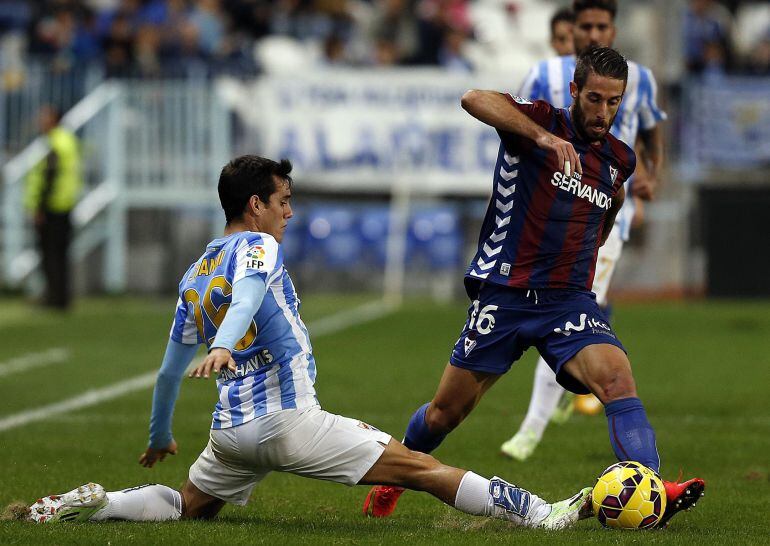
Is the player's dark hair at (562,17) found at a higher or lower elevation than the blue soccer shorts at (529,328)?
higher

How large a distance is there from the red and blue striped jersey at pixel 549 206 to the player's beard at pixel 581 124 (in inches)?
1.2

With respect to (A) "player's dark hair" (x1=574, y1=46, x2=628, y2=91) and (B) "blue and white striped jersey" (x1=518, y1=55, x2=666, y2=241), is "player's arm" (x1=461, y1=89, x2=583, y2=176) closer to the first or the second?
(A) "player's dark hair" (x1=574, y1=46, x2=628, y2=91)

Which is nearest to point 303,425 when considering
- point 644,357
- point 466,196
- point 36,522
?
point 36,522

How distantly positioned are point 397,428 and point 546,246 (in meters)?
3.33

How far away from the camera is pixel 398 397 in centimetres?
1127

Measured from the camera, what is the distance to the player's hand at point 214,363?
5090 millimetres

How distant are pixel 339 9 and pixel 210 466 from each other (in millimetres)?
17894

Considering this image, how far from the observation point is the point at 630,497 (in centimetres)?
588

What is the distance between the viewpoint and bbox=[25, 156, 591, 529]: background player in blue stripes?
579 centimetres

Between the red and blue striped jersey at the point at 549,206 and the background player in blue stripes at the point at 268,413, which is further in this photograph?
the red and blue striped jersey at the point at 549,206

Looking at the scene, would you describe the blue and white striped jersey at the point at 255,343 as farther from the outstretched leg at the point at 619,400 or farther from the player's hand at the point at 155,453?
the outstretched leg at the point at 619,400

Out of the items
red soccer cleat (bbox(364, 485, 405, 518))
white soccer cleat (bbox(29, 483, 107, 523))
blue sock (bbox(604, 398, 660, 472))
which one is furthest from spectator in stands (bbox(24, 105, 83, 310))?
blue sock (bbox(604, 398, 660, 472))

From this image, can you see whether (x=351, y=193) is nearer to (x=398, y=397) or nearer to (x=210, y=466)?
(x=398, y=397)

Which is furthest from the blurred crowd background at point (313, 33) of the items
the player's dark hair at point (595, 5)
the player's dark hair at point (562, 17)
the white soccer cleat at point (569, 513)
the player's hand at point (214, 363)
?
the player's hand at point (214, 363)
